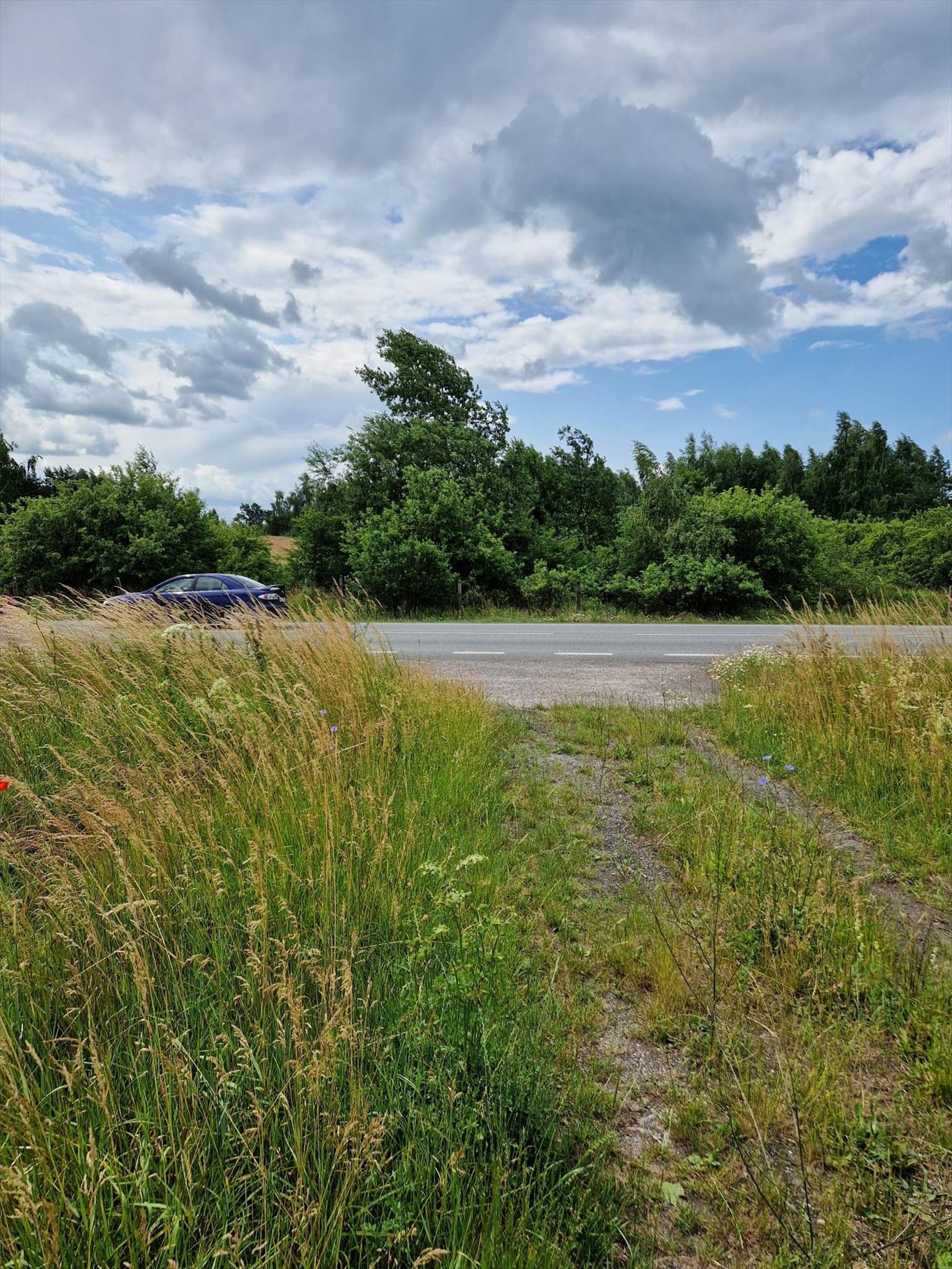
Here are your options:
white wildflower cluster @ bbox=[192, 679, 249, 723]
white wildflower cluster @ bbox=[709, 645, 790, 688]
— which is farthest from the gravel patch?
white wildflower cluster @ bbox=[192, 679, 249, 723]

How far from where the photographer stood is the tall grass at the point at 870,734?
4273 millimetres

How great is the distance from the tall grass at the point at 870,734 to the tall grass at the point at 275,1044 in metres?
2.55

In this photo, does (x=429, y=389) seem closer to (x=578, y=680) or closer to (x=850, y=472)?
(x=578, y=680)

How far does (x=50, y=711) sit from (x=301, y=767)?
2.59 metres

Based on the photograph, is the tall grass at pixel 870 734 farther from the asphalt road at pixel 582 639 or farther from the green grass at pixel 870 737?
the asphalt road at pixel 582 639

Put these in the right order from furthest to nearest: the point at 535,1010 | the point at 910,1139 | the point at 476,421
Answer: the point at 476,421 < the point at 535,1010 < the point at 910,1139

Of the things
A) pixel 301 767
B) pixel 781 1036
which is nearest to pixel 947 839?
pixel 781 1036

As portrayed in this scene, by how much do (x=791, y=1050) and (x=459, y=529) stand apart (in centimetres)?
2012

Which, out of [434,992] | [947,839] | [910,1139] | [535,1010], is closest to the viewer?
[910,1139]

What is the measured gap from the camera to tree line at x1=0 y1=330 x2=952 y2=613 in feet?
69.1

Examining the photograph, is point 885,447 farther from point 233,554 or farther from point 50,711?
point 50,711

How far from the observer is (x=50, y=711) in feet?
16.2

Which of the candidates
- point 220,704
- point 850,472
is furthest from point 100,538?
point 850,472

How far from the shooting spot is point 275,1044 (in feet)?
6.33
